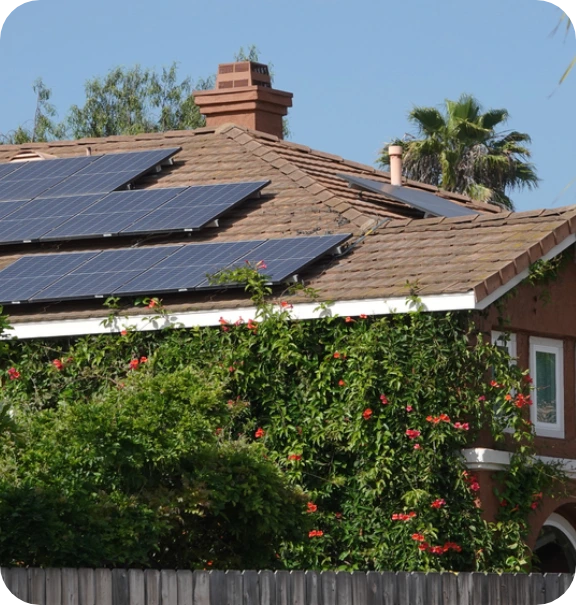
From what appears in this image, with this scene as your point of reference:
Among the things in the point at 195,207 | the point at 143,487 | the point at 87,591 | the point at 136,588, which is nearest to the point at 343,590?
the point at 136,588

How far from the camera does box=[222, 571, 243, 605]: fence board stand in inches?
512

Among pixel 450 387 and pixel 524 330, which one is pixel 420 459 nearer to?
pixel 450 387

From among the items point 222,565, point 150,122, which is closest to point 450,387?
point 222,565

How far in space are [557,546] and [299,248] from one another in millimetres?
5215

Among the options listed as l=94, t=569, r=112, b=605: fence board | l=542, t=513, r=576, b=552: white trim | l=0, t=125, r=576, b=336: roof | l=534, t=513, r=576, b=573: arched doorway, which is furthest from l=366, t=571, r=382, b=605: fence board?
l=534, t=513, r=576, b=573: arched doorway

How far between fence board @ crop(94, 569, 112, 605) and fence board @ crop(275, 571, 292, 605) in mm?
1395

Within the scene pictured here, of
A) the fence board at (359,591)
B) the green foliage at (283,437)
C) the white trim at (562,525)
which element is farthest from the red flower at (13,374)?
the fence board at (359,591)

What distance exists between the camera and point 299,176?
74.2ft

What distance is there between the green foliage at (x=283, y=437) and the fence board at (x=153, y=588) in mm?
2166

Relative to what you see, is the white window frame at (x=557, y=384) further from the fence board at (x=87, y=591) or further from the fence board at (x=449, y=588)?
the fence board at (x=87, y=591)

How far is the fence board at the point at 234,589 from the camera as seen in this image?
12992mm

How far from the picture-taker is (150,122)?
53719 mm

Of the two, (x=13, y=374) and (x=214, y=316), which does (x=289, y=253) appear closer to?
(x=214, y=316)

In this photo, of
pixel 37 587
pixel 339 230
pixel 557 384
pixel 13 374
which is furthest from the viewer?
pixel 339 230
